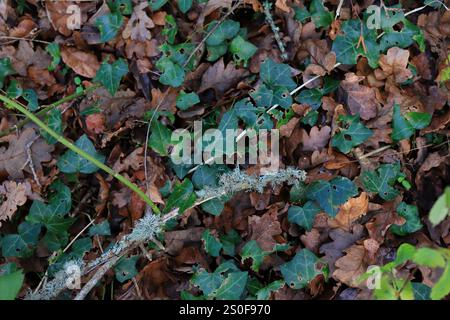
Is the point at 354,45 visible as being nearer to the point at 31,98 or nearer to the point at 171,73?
the point at 171,73

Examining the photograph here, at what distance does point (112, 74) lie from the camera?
87.4 inches

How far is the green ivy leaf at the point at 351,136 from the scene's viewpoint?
2.02 metres

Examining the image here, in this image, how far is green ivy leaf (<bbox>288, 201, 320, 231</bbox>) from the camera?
6.38 ft

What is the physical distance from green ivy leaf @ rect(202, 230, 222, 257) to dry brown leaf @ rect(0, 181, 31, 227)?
31.0 inches

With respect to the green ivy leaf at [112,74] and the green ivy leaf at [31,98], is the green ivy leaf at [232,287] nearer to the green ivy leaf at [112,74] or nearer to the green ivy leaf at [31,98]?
the green ivy leaf at [112,74]

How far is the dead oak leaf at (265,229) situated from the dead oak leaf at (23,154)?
3.06 feet

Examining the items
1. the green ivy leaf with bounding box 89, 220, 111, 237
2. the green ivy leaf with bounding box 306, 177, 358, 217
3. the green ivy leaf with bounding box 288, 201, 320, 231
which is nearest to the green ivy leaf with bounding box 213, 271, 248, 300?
the green ivy leaf with bounding box 288, 201, 320, 231

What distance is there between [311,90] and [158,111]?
67 cm

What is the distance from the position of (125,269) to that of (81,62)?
993 mm

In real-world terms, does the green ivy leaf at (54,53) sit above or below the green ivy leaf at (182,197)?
above

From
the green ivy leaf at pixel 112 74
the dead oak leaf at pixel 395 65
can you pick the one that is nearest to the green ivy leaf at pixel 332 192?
the dead oak leaf at pixel 395 65

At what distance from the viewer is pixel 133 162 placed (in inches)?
84.0
